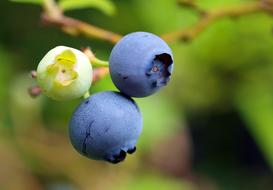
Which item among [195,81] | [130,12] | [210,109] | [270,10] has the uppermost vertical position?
[270,10]

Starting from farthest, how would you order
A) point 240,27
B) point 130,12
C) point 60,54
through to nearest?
point 130,12
point 240,27
point 60,54

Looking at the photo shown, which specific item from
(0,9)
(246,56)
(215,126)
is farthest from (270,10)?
(0,9)

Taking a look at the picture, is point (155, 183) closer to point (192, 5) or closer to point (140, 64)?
point (192, 5)

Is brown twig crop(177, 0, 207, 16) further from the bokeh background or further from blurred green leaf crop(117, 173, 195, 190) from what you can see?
blurred green leaf crop(117, 173, 195, 190)

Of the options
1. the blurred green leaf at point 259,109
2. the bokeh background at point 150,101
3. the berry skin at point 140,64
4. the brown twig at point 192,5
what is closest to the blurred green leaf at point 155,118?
the bokeh background at point 150,101

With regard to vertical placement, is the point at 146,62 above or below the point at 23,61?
above

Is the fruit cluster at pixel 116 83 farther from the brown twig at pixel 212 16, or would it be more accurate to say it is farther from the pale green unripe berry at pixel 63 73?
the brown twig at pixel 212 16

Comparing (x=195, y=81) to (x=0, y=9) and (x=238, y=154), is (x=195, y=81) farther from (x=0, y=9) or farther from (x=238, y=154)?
(x=0, y=9)
